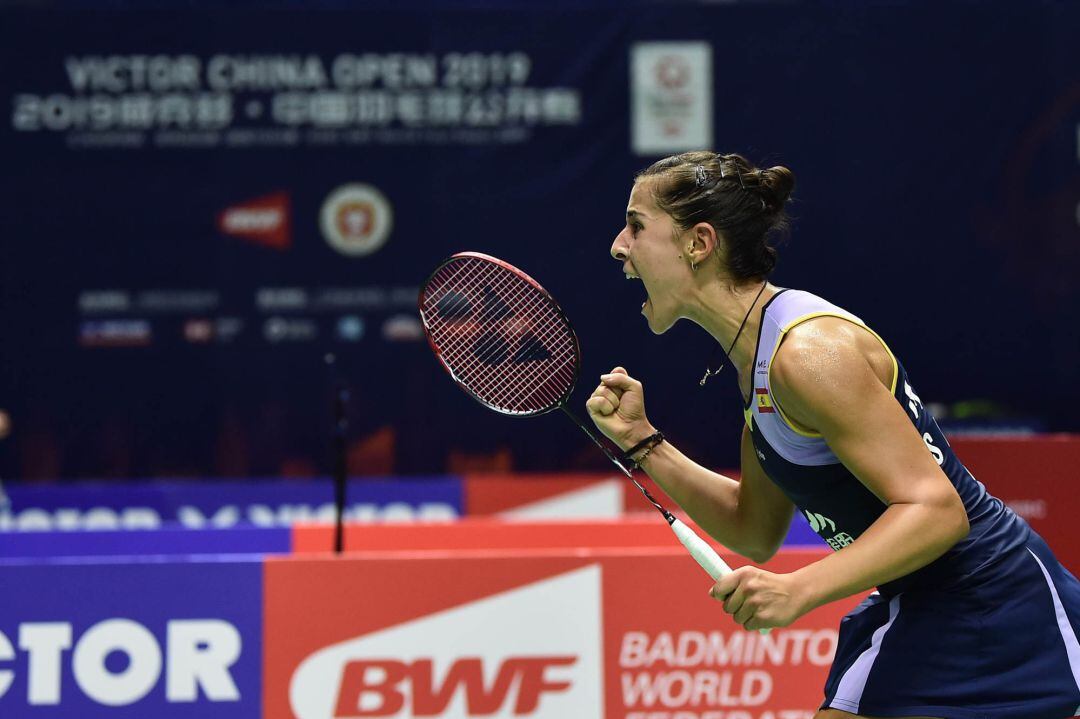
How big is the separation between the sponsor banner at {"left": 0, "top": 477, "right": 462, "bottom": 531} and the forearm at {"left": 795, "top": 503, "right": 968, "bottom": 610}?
4.83 m

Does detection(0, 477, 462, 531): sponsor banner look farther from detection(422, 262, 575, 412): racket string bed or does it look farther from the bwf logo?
detection(422, 262, 575, 412): racket string bed

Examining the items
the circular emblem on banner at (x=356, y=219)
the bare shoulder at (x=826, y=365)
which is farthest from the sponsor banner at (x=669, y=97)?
the bare shoulder at (x=826, y=365)

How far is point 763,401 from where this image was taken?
6.84ft

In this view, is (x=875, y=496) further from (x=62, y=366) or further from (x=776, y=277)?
(x=62, y=366)

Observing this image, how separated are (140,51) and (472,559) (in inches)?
179

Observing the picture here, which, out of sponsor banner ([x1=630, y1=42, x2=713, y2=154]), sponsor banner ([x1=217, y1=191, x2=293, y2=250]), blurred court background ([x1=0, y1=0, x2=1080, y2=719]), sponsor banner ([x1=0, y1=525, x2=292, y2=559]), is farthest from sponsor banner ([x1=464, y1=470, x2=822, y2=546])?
sponsor banner ([x1=0, y1=525, x2=292, y2=559])

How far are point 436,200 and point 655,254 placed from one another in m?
5.04

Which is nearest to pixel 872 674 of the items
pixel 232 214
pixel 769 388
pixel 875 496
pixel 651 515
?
pixel 875 496

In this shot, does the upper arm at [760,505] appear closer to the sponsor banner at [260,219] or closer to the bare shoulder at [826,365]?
the bare shoulder at [826,365]

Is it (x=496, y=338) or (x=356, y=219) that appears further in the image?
(x=356, y=219)

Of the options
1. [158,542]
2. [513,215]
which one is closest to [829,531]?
[158,542]

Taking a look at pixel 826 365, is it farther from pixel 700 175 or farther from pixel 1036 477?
pixel 1036 477

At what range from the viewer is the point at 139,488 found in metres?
6.65

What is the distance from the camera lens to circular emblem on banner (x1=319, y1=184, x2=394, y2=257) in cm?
716
